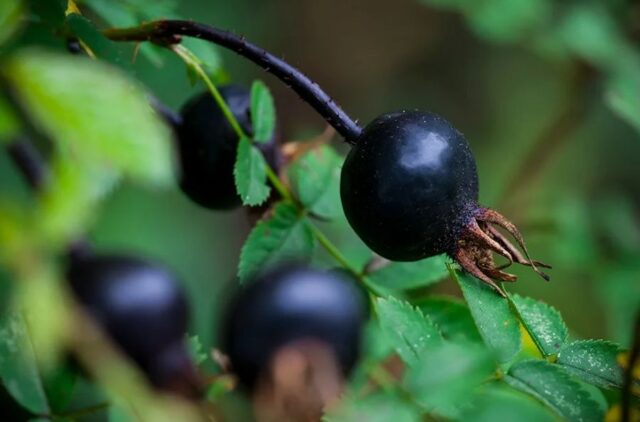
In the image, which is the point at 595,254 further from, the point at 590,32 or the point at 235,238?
the point at 235,238

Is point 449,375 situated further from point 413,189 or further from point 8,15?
point 8,15

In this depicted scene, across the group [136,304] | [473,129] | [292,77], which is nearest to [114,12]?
[292,77]

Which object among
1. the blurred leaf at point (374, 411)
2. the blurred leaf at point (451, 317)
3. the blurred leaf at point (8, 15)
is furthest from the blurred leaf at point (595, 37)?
the blurred leaf at point (8, 15)

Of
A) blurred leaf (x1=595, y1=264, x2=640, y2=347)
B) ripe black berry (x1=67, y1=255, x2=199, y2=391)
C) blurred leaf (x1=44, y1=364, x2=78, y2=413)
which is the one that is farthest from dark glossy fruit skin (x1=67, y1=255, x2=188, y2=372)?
blurred leaf (x1=595, y1=264, x2=640, y2=347)

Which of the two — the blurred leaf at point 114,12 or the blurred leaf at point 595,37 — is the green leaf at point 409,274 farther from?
the blurred leaf at point 595,37

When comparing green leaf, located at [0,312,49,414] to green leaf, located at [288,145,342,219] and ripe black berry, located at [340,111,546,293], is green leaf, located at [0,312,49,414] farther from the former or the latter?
green leaf, located at [288,145,342,219]
